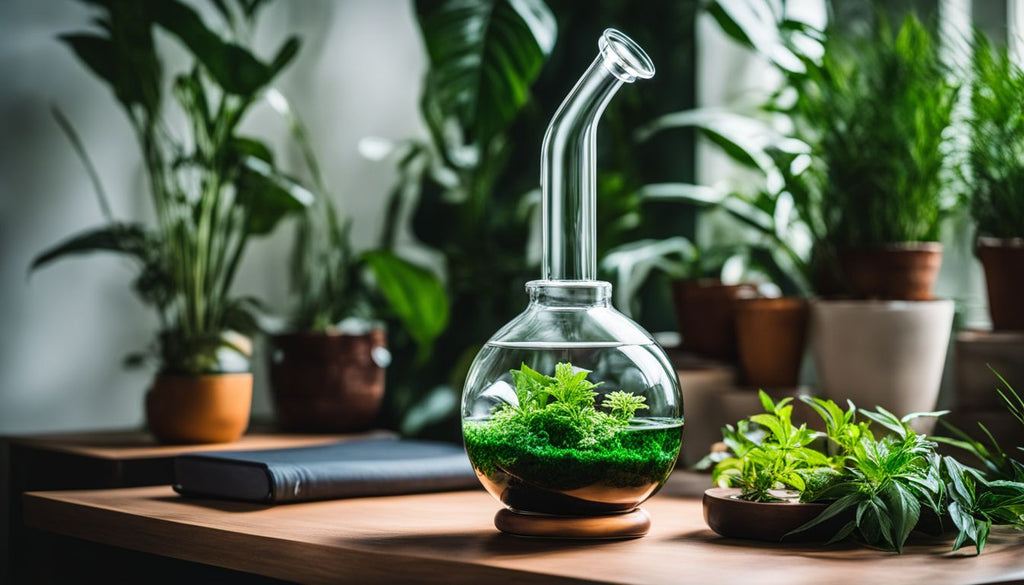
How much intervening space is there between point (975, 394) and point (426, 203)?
1.04 meters

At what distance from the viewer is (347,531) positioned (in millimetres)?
896

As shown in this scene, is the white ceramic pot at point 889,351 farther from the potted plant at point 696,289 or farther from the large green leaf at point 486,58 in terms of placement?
the large green leaf at point 486,58

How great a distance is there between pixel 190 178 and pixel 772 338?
83cm

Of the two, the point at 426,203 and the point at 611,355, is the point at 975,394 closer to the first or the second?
the point at 611,355

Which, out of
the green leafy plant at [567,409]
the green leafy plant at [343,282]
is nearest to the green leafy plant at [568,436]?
the green leafy plant at [567,409]

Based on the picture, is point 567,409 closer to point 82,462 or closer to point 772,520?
point 772,520

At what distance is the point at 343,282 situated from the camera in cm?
178

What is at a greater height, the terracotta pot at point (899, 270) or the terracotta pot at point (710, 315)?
the terracotta pot at point (899, 270)

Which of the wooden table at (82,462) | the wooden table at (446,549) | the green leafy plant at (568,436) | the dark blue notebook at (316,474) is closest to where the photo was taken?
the wooden table at (446,549)

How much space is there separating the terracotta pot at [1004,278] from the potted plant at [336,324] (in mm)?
767

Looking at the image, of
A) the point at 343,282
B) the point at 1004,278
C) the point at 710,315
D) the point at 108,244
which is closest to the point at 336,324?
Answer: the point at 343,282

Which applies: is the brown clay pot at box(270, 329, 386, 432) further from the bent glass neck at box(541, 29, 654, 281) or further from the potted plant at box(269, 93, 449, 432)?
the bent glass neck at box(541, 29, 654, 281)

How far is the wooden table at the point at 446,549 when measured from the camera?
0.71 m

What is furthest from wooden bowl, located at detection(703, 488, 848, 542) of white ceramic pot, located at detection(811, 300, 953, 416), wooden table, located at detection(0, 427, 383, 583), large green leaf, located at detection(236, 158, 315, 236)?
large green leaf, located at detection(236, 158, 315, 236)
